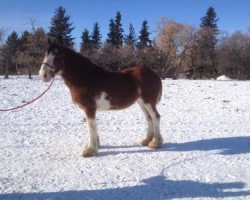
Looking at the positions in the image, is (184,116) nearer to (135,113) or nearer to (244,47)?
(135,113)

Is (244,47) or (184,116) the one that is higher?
(244,47)

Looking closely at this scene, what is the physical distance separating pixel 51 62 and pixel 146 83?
2170mm

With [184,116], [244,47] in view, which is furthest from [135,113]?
[244,47]

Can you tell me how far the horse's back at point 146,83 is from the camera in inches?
324

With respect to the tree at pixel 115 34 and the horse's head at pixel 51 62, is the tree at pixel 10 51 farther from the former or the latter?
the horse's head at pixel 51 62

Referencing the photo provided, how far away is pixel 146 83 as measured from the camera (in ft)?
27.1

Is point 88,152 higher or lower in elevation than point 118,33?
lower

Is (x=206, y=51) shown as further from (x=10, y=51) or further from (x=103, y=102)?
(x=103, y=102)

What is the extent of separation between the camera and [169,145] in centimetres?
862

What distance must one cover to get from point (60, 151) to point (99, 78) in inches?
71.8

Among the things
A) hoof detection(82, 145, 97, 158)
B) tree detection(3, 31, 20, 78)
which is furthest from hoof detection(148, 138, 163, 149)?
tree detection(3, 31, 20, 78)

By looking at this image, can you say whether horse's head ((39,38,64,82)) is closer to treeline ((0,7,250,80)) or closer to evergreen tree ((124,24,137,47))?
treeline ((0,7,250,80))

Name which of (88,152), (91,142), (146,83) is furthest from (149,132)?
(88,152)

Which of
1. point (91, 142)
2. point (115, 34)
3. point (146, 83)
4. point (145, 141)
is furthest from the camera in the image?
point (115, 34)
